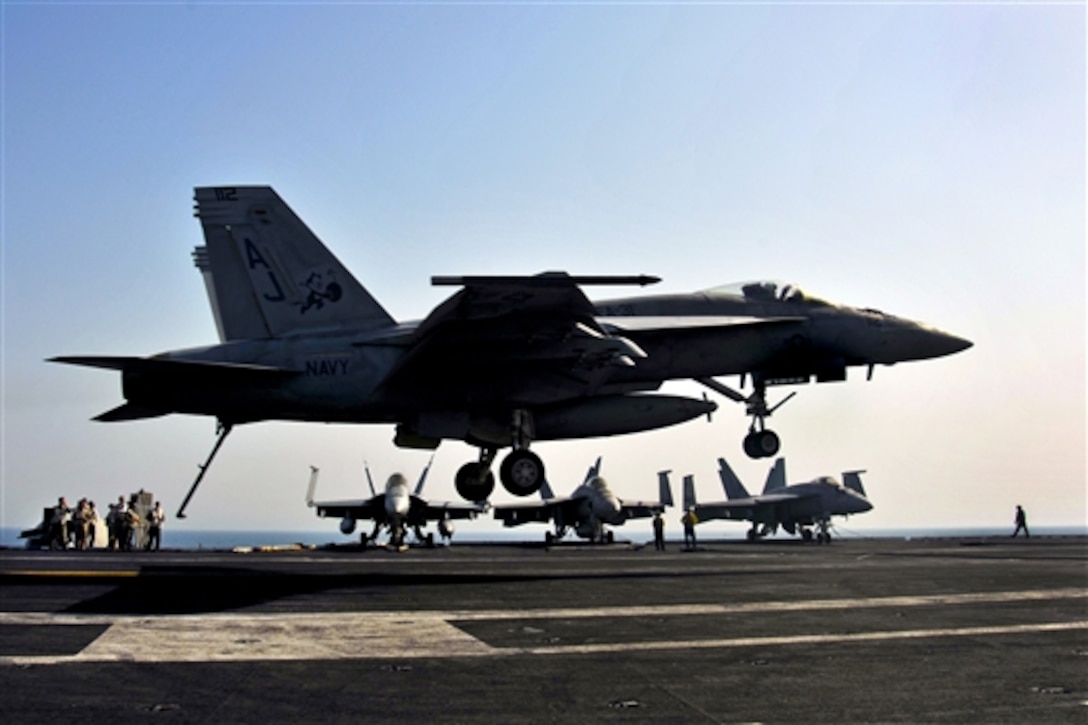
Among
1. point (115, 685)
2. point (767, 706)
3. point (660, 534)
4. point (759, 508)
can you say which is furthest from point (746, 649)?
point (759, 508)

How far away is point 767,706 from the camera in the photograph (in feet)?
26.0

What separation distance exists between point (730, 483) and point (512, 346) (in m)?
58.1

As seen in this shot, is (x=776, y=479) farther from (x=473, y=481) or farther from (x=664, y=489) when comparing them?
(x=473, y=481)

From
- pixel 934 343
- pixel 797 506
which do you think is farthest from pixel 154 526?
pixel 797 506

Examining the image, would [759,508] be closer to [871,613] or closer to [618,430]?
[618,430]

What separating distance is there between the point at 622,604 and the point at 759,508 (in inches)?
2169

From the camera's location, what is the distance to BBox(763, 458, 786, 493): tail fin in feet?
243

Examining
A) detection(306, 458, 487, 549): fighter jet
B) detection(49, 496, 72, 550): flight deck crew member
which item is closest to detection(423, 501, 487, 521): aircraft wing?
detection(306, 458, 487, 549): fighter jet

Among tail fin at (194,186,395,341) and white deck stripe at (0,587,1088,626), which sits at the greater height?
tail fin at (194,186,395,341)

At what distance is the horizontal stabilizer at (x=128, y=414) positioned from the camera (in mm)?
20172

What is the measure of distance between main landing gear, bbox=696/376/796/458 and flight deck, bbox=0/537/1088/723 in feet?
20.3

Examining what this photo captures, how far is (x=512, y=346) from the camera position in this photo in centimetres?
1922

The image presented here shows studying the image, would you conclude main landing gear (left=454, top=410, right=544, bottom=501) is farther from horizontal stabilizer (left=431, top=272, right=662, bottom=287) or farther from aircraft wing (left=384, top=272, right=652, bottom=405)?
horizontal stabilizer (left=431, top=272, right=662, bottom=287)

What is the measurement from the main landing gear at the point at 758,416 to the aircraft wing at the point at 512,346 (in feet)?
13.4
